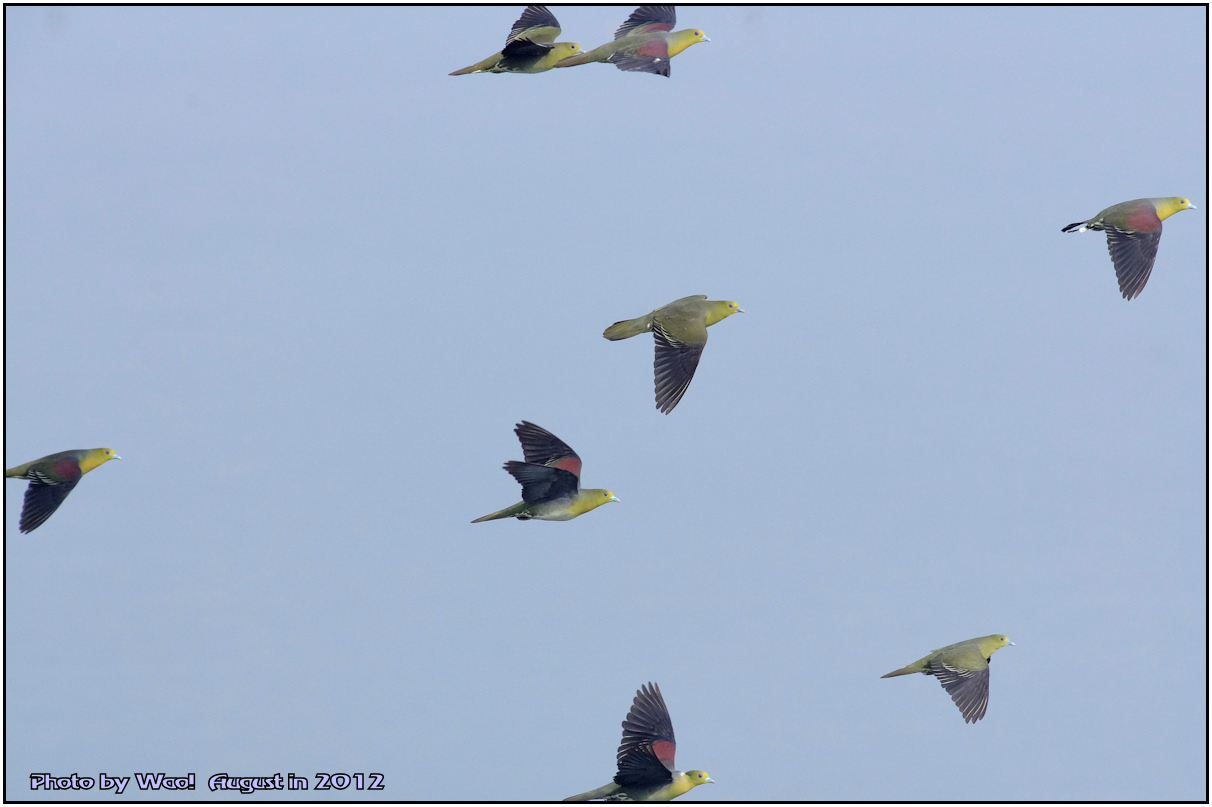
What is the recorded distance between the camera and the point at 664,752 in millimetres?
16188

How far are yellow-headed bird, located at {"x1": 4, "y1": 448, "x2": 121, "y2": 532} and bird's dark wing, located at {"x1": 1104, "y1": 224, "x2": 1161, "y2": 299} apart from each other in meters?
12.2

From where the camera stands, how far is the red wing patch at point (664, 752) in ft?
52.9

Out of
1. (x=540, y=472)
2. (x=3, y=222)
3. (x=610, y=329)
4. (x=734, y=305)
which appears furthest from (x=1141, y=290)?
(x=3, y=222)

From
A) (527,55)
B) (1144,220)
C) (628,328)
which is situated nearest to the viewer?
(628,328)

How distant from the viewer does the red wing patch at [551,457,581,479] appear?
54.4 ft

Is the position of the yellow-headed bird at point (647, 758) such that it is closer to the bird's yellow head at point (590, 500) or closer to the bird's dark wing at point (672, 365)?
the bird's yellow head at point (590, 500)

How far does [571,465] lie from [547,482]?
0.33 meters

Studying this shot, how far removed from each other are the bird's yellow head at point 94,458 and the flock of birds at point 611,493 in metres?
0.01

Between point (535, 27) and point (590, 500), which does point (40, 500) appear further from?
point (535, 27)

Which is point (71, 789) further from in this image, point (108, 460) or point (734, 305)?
point (734, 305)

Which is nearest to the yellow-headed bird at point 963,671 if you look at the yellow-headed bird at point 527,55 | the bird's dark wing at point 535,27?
the yellow-headed bird at point 527,55

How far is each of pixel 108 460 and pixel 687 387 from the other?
23.7 ft

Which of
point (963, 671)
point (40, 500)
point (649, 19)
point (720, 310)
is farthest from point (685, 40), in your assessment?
point (40, 500)

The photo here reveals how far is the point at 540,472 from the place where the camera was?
1659 cm
